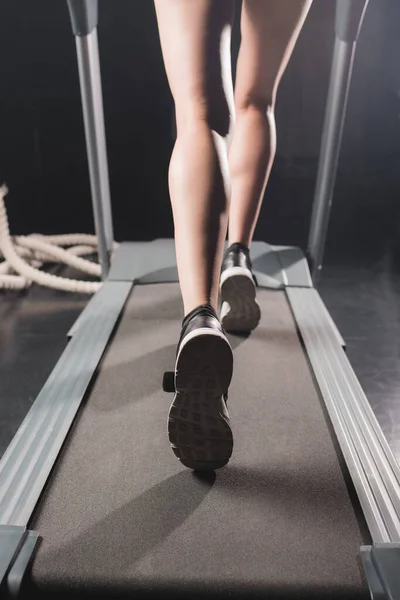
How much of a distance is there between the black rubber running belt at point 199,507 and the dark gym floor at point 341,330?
0.27 meters

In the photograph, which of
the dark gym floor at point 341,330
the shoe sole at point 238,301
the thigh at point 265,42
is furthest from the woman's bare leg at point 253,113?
the dark gym floor at point 341,330

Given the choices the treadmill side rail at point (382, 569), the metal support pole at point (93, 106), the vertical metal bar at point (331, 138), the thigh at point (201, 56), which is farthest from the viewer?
the vertical metal bar at point (331, 138)

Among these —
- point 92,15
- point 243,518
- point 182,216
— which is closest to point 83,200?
point 92,15

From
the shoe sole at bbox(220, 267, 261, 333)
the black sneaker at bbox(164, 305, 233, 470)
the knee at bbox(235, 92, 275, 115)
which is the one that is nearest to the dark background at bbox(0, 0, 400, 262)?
the knee at bbox(235, 92, 275, 115)

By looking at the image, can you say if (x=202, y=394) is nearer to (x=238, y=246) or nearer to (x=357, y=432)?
(x=357, y=432)

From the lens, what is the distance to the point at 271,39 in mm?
1228

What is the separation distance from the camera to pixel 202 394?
79 centimetres

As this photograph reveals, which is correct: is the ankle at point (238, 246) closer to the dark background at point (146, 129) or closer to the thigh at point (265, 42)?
the thigh at point (265, 42)

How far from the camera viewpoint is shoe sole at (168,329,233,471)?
0.77 meters

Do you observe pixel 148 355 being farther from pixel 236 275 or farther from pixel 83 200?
pixel 83 200

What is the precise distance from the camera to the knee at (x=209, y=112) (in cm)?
85

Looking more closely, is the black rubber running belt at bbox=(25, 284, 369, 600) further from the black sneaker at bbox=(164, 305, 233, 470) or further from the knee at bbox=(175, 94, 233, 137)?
the knee at bbox=(175, 94, 233, 137)

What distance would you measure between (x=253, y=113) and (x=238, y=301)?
0.49 meters

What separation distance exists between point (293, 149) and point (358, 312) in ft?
2.66
